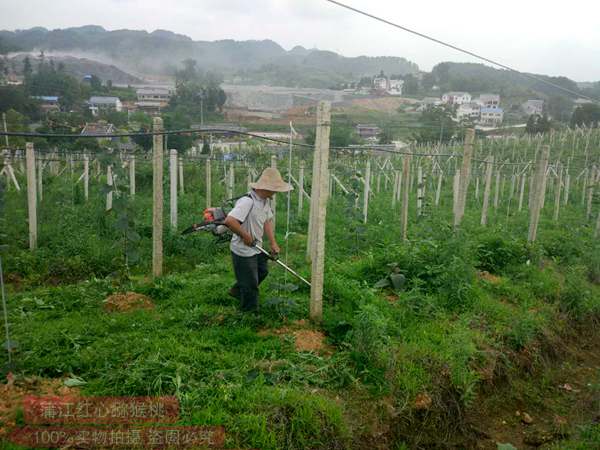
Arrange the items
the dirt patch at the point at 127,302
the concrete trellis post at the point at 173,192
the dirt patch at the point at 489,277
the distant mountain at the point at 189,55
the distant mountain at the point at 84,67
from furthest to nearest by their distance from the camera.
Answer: the distant mountain at the point at 189,55 < the distant mountain at the point at 84,67 < the concrete trellis post at the point at 173,192 < the dirt patch at the point at 489,277 < the dirt patch at the point at 127,302

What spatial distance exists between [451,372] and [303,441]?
1.99 m

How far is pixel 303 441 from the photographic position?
3471 mm

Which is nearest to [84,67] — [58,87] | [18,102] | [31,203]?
[58,87]

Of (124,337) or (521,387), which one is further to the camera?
(521,387)

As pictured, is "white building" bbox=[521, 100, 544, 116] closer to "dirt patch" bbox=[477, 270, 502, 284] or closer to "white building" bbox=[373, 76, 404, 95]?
"white building" bbox=[373, 76, 404, 95]

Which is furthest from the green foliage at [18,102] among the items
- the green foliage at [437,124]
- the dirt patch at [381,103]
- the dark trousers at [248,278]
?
the green foliage at [437,124]

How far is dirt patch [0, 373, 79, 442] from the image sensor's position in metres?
3.31

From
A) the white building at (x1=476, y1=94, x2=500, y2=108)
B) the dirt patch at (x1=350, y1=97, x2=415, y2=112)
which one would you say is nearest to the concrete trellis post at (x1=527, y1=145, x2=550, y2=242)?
the dirt patch at (x1=350, y1=97, x2=415, y2=112)

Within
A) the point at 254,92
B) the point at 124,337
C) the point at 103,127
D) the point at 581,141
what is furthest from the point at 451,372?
the point at 581,141

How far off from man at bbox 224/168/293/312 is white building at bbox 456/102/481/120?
583 inches

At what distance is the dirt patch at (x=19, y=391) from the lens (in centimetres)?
331

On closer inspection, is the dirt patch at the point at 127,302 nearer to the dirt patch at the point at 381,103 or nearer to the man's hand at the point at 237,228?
the man's hand at the point at 237,228

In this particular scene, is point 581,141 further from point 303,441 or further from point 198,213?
point 303,441

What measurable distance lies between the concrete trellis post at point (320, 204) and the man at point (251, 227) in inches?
14.9
